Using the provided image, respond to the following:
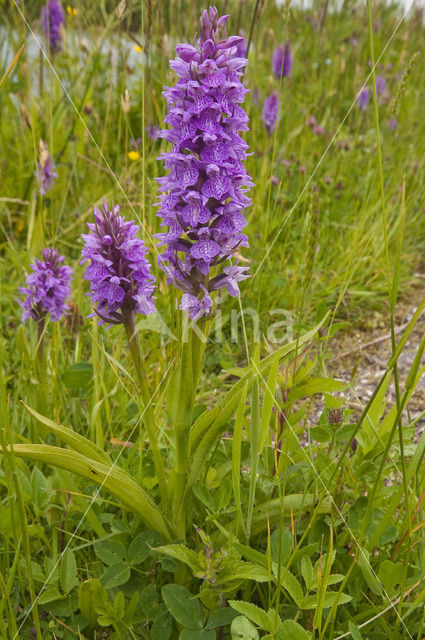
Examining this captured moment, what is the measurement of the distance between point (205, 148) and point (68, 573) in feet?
3.18

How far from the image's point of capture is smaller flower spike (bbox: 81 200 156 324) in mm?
1204

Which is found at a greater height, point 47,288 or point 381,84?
point 381,84

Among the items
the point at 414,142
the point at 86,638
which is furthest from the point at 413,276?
the point at 86,638

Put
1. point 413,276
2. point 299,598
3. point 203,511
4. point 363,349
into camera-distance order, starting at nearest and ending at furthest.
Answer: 1. point 299,598
2. point 203,511
3. point 363,349
4. point 413,276

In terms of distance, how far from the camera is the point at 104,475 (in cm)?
117

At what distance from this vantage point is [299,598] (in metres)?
1.10

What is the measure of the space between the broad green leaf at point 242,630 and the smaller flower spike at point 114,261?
633mm

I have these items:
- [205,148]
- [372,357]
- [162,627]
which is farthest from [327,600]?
[372,357]

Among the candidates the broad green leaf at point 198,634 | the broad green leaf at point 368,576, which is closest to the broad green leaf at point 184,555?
the broad green leaf at point 198,634

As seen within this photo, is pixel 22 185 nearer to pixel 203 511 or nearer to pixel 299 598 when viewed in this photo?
pixel 203 511

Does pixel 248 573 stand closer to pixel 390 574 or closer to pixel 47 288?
pixel 390 574

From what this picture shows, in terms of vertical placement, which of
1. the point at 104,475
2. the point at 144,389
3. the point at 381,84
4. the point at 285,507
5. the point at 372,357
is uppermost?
the point at 381,84

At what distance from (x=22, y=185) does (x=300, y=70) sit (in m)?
3.20

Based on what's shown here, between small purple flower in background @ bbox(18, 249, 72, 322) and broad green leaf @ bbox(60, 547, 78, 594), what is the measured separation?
2.53 ft
